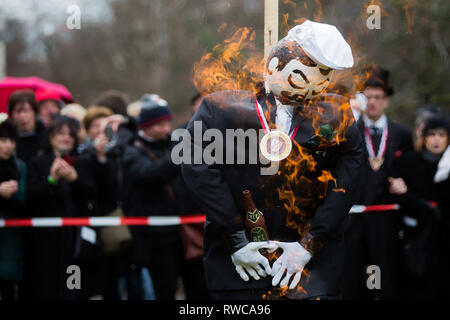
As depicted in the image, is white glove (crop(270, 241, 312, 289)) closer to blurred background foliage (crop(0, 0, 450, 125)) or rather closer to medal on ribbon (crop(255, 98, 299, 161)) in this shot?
medal on ribbon (crop(255, 98, 299, 161))

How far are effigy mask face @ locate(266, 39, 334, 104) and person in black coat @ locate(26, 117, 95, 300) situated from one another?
268 centimetres

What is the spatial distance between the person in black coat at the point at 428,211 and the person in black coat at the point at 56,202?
3.20m

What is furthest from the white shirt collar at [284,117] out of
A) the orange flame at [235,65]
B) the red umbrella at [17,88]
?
the red umbrella at [17,88]

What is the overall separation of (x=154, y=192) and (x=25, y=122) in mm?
1471

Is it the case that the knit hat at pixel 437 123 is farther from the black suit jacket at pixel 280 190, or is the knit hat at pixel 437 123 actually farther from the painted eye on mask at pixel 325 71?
the painted eye on mask at pixel 325 71

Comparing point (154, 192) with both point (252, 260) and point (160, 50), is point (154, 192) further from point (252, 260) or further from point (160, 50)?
Answer: point (160, 50)

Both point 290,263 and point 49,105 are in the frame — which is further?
point 49,105

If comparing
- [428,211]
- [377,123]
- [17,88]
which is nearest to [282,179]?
[377,123]

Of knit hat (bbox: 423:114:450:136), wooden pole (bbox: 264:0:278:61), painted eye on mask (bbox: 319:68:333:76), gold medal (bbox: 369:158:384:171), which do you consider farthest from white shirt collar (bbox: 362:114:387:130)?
painted eye on mask (bbox: 319:68:333:76)

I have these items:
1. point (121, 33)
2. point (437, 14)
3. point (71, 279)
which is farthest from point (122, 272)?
point (121, 33)

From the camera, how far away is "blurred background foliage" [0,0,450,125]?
324 inches

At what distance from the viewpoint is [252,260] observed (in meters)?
3.05

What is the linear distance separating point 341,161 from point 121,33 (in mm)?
16937

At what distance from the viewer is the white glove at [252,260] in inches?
120
